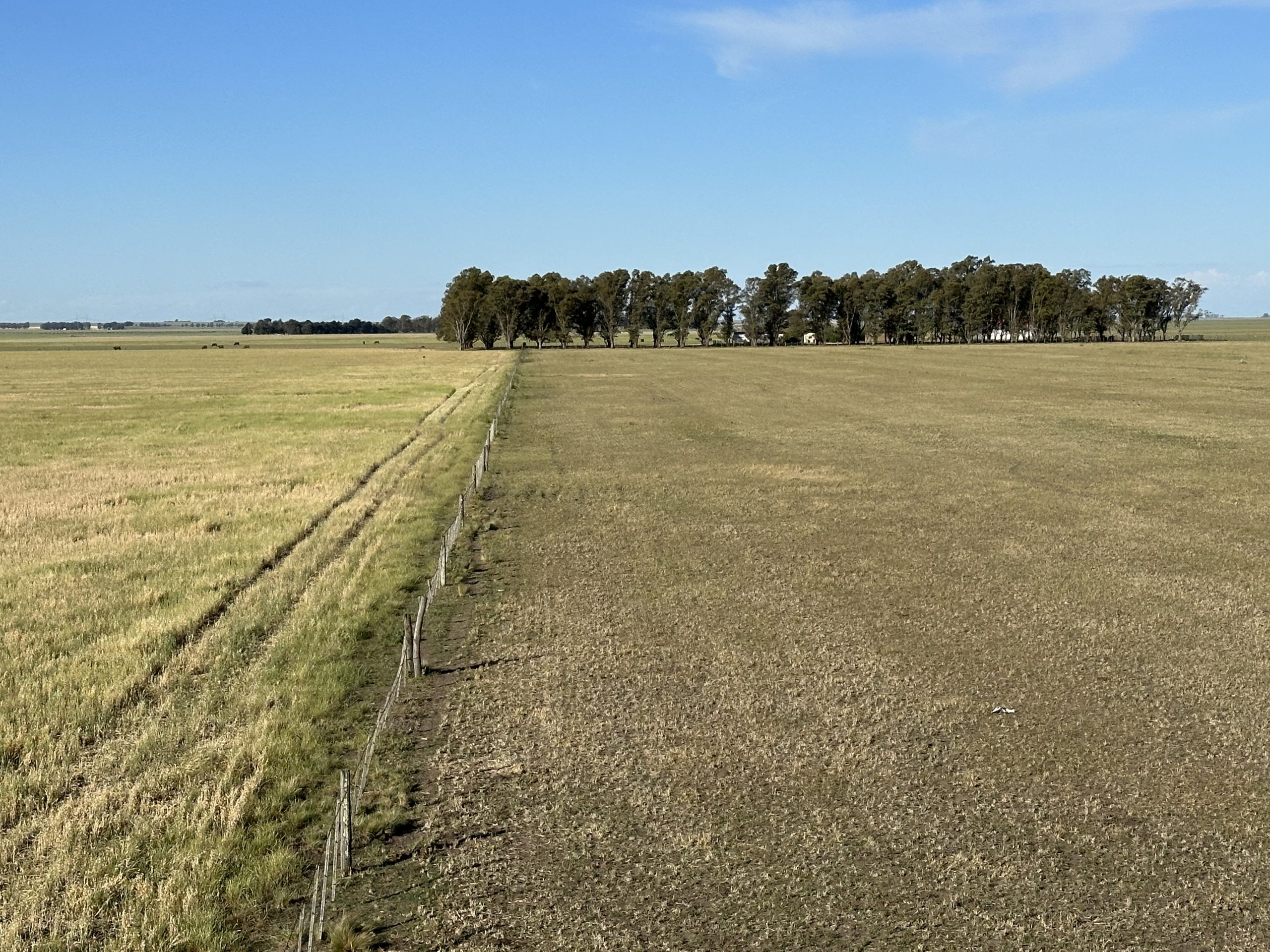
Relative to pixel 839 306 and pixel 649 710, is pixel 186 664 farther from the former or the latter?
pixel 839 306

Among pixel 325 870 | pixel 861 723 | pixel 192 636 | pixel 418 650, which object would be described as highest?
pixel 418 650

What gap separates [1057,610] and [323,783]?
957 centimetres

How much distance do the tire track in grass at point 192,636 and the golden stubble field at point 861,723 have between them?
8.74ft

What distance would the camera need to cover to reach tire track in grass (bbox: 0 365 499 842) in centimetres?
756

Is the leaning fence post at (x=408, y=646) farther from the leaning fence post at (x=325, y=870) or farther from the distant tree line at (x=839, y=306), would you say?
the distant tree line at (x=839, y=306)

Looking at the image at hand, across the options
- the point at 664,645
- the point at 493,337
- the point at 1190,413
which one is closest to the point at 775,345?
the point at 493,337

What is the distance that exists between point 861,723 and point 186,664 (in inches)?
279

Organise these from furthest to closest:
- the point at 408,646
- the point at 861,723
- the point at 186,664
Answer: the point at 408,646
the point at 186,664
the point at 861,723

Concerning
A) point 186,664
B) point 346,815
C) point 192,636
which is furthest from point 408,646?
point 346,815

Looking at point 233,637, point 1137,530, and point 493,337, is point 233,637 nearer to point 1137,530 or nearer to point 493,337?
point 1137,530

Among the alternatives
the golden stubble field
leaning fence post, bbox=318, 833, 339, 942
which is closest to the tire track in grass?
leaning fence post, bbox=318, 833, 339, 942

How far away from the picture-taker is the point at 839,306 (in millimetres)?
168750

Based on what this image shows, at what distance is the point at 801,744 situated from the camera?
8.97 metres

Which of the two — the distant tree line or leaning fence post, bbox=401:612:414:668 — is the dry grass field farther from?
the distant tree line
